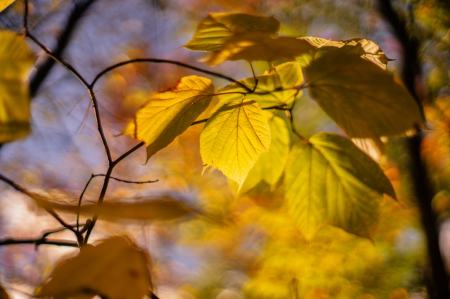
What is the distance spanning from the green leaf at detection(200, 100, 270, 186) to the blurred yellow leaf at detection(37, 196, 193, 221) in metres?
0.13

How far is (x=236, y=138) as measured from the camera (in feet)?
1.30

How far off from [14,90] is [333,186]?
50cm

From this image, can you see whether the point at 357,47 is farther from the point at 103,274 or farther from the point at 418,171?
the point at 418,171

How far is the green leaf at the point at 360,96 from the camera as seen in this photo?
30 centimetres

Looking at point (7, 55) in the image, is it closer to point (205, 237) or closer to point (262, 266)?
point (262, 266)

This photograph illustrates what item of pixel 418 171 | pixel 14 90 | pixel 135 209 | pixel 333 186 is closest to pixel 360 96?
pixel 333 186

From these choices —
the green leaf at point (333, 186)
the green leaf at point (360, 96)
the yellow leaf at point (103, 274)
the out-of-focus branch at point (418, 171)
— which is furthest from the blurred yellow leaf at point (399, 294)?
the yellow leaf at point (103, 274)

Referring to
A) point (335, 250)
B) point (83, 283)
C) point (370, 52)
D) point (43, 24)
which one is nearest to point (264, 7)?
point (43, 24)

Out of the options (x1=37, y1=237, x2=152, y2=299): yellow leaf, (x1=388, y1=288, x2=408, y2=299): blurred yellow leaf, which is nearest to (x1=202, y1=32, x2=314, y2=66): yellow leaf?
(x1=37, y1=237, x2=152, y2=299): yellow leaf

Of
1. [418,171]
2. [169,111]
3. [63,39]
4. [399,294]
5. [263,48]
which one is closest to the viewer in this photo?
[263,48]

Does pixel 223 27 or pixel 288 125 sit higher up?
pixel 223 27

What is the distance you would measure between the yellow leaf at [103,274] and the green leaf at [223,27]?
0.27 metres

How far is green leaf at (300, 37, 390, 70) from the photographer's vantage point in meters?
0.31

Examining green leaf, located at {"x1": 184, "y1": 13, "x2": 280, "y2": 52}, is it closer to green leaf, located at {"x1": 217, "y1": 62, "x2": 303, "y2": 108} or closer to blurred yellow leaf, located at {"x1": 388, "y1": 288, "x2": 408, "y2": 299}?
green leaf, located at {"x1": 217, "y1": 62, "x2": 303, "y2": 108}
